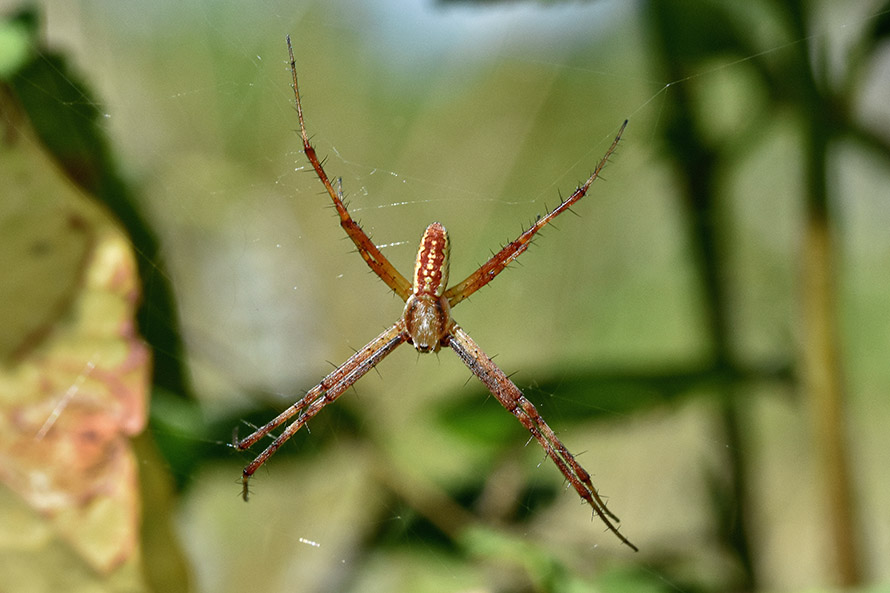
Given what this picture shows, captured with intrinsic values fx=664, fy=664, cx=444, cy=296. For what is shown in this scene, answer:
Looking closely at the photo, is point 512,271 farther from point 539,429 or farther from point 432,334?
point 539,429

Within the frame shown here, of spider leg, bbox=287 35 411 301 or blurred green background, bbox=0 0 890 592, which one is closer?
spider leg, bbox=287 35 411 301

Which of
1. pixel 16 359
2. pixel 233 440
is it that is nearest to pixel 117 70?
Answer: pixel 16 359

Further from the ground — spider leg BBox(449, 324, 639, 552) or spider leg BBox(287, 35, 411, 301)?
spider leg BBox(287, 35, 411, 301)

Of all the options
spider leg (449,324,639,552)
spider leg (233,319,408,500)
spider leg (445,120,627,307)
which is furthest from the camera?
spider leg (233,319,408,500)

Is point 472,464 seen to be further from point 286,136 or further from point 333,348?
point 286,136

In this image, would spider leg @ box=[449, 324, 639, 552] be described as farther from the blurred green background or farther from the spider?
the blurred green background

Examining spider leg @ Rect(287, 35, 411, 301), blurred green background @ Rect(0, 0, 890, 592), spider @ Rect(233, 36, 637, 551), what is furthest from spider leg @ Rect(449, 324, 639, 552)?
spider leg @ Rect(287, 35, 411, 301)
